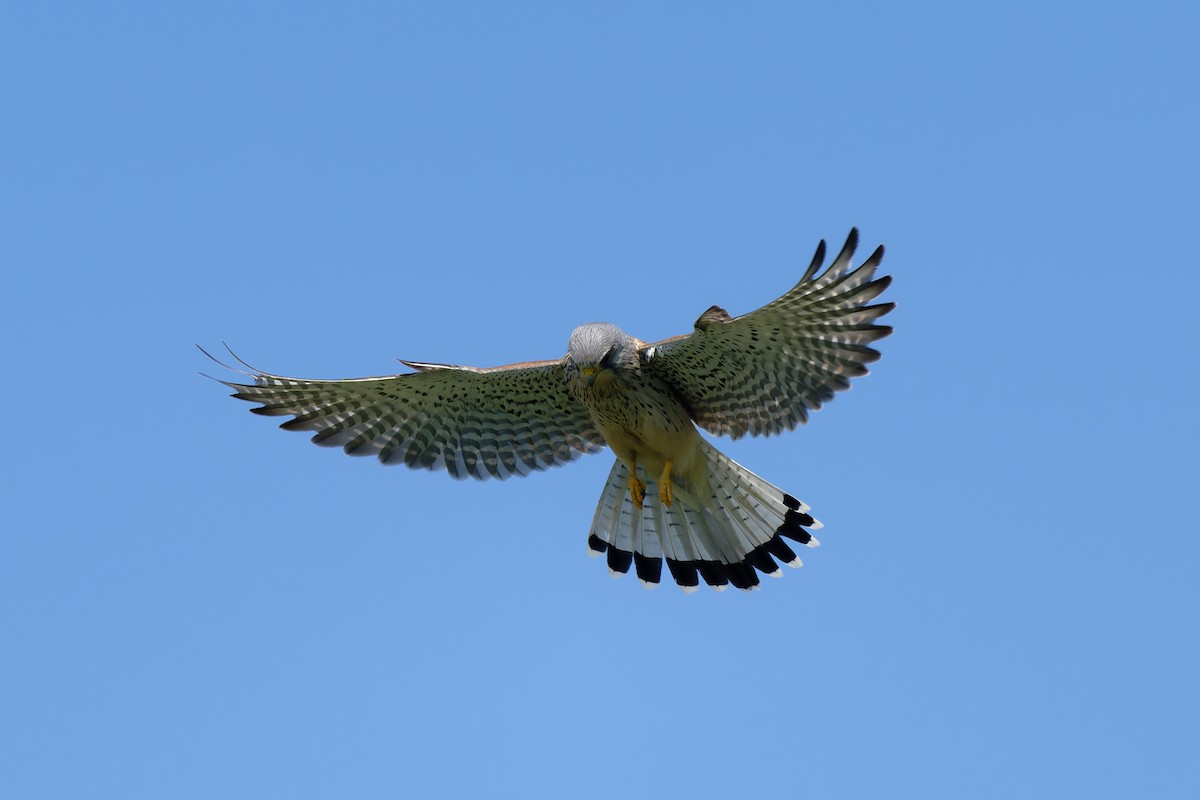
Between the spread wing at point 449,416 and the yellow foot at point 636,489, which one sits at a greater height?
the spread wing at point 449,416

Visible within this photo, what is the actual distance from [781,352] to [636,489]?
Answer: 1872 millimetres

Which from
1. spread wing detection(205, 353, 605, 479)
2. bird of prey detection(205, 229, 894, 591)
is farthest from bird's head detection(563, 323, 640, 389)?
spread wing detection(205, 353, 605, 479)

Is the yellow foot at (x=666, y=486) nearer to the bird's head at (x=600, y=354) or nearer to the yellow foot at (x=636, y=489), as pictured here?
the yellow foot at (x=636, y=489)

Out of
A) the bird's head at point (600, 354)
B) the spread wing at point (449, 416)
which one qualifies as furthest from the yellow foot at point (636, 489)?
the bird's head at point (600, 354)

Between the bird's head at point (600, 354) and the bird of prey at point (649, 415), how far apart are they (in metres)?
0.01

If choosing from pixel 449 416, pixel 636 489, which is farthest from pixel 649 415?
pixel 449 416

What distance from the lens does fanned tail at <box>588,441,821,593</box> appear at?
12.1 metres

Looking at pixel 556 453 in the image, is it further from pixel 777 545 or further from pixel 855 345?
pixel 855 345

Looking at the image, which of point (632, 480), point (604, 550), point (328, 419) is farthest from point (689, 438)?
point (328, 419)

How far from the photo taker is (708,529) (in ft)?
40.3

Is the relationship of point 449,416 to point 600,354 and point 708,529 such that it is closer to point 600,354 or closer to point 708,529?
point 600,354

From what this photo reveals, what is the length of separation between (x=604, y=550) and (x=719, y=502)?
1038 mm

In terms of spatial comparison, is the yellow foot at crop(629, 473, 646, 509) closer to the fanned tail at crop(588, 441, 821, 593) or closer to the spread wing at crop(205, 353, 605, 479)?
the fanned tail at crop(588, 441, 821, 593)

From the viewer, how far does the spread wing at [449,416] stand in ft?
39.1
